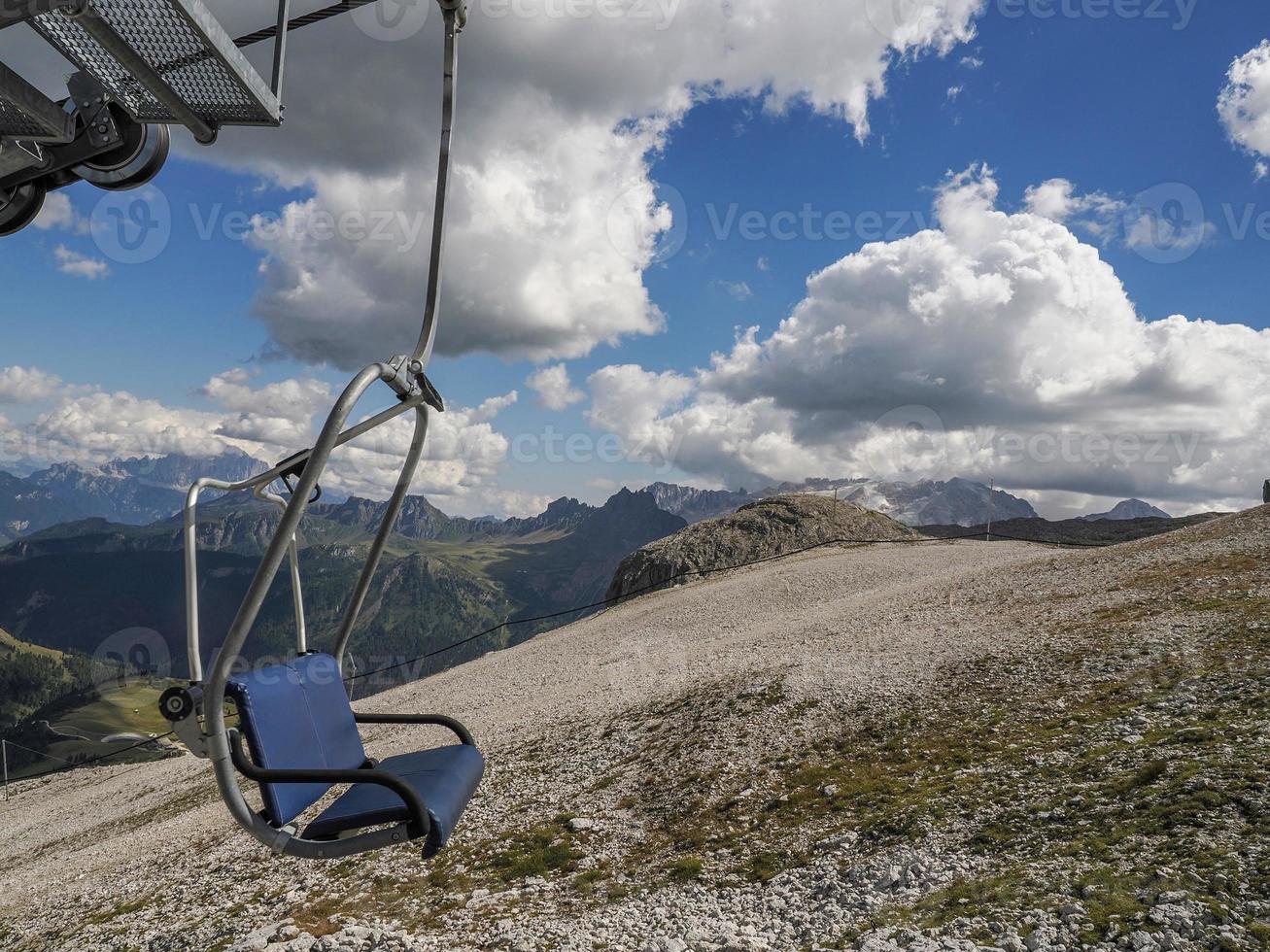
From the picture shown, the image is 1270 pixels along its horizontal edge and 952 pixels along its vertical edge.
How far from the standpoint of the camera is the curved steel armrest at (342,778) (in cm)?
452

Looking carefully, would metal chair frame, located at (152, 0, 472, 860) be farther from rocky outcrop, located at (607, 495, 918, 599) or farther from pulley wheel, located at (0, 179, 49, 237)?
rocky outcrop, located at (607, 495, 918, 599)

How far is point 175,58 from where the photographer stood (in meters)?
3.71

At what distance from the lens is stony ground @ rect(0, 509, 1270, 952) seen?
577cm

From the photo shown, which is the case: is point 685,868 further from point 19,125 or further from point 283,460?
point 19,125

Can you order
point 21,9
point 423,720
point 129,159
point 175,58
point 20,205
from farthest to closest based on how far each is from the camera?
point 423,720
point 20,205
point 129,159
point 175,58
point 21,9

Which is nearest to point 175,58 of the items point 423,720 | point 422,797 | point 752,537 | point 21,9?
point 21,9

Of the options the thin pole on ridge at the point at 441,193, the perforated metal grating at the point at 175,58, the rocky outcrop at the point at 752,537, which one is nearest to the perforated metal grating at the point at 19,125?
the perforated metal grating at the point at 175,58

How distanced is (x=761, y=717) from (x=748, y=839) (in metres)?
3.78

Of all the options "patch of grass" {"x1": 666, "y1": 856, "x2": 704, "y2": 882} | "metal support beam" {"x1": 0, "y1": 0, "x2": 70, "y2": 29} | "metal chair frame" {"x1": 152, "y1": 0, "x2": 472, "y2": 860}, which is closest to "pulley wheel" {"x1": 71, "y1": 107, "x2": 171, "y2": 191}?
"metal support beam" {"x1": 0, "y1": 0, "x2": 70, "y2": 29}

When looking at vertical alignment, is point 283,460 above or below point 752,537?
above

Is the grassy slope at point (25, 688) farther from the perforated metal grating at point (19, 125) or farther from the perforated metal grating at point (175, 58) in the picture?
the perforated metal grating at point (175, 58)

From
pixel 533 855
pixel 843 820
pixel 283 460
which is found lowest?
pixel 533 855

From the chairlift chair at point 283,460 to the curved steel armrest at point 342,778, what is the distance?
1 cm

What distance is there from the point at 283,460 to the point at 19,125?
2.35 metres
